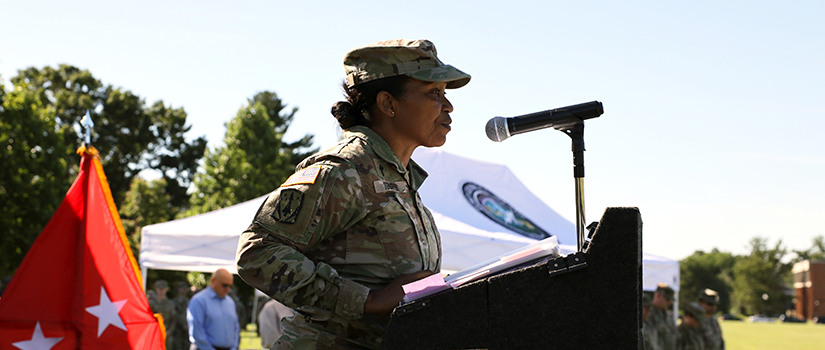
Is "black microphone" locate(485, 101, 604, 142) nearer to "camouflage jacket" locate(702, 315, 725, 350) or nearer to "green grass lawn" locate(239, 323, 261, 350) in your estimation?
"camouflage jacket" locate(702, 315, 725, 350)

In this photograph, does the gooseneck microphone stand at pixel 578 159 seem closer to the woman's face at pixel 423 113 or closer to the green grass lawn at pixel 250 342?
the woman's face at pixel 423 113

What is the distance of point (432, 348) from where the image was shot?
6.16ft

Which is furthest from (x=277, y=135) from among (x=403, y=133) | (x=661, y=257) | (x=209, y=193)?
(x=403, y=133)

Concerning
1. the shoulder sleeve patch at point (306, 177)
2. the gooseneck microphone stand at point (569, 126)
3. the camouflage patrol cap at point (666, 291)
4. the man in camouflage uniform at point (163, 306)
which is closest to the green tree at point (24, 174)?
the man in camouflage uniform at point (163, 306)

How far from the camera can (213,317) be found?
979 centimetres

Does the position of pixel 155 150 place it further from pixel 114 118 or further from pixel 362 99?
pixel 362 99

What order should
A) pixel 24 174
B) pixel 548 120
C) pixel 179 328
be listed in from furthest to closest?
1. pixel 24 174
2. pixel 179 328
3. pixel 548 120

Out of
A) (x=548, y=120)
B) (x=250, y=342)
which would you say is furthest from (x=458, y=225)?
(x=250, y=342)

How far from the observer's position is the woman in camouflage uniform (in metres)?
2.20

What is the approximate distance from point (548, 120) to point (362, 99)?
0.74 m

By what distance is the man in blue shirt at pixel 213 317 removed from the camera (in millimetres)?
9727

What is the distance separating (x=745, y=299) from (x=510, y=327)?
124 meters

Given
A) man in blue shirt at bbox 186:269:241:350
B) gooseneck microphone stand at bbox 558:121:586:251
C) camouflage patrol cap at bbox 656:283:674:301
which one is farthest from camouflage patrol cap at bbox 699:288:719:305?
gooseneck microphone stand at bbox 558:121:586:251

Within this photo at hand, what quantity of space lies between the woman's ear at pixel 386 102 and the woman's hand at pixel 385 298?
56cm
